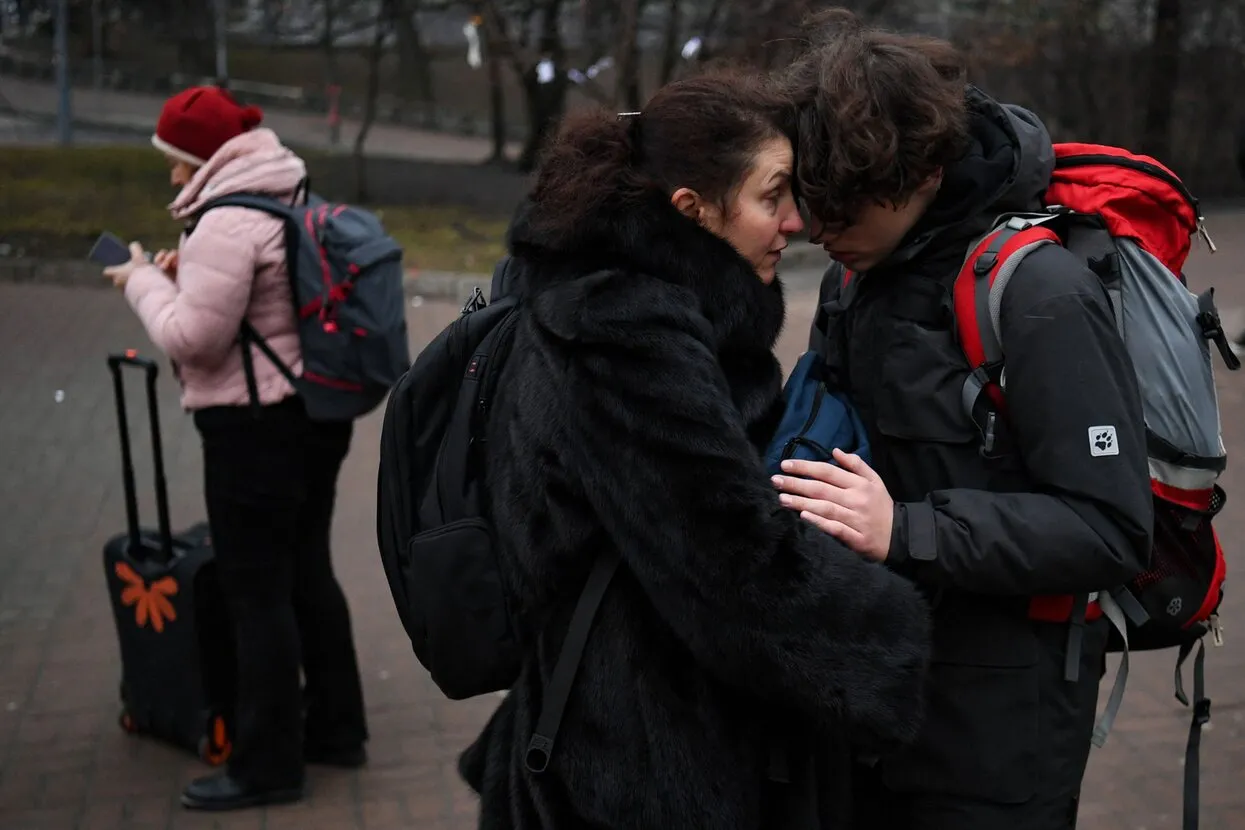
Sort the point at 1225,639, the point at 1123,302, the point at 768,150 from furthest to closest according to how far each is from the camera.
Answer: the point at 1225,639, the point at 1123,302, the point at 768,150

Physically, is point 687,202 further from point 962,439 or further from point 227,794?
point 227,794

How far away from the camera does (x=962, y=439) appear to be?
214 centimetres

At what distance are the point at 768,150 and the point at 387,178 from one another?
19.0 metres

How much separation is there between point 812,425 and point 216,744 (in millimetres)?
2918

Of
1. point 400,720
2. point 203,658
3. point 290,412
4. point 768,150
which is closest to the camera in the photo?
point 768,150

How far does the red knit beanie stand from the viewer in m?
3.86

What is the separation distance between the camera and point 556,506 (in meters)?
1.96

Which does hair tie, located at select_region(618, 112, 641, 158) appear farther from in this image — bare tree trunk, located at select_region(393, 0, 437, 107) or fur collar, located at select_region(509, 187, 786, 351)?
bare tree trunk, located at select_region(393, 0, 437, 107)

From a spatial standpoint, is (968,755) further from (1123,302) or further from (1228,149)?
(1228,149)

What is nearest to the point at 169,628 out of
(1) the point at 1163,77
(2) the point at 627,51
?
(2) the point at 627,51

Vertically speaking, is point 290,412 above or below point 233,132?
below

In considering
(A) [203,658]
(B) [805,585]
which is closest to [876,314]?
(B) [805,585]

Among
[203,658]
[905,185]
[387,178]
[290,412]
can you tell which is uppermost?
[905,185]

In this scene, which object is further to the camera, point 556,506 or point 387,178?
point 387,178
